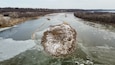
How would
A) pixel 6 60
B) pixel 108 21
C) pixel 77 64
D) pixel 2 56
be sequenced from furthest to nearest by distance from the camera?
pixel 108 21
pixel 2 56
pixel 6 60
pixel 77 64

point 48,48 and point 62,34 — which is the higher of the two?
point 62,34

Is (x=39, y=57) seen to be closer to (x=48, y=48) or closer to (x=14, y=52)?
(x=48, y=48)

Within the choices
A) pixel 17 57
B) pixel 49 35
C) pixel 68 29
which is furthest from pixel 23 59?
pixel 68 29

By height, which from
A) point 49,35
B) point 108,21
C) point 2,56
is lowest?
point 108,21

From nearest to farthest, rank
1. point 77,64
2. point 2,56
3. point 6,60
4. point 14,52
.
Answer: point 77,64, point 6,60, point 2,56, point 14,52

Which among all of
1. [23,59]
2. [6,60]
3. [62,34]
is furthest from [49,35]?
[6,60]

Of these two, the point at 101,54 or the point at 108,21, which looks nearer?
the point at 101,54

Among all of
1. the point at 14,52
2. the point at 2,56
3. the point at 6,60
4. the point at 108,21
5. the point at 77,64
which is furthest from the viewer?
the point at 108,21

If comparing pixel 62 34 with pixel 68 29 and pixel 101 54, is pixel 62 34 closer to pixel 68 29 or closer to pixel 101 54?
pixel 68 29

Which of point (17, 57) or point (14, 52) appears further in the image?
point (14, 52)
